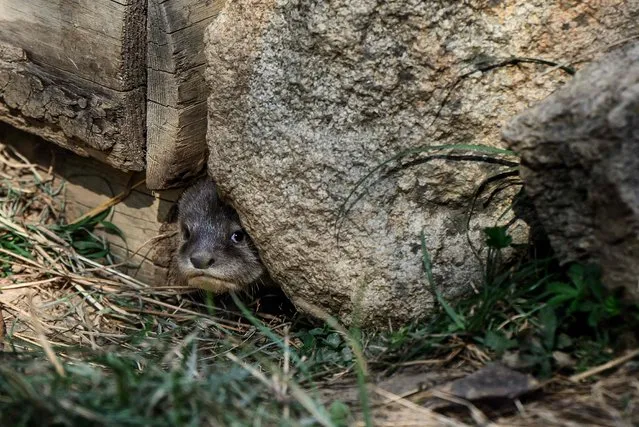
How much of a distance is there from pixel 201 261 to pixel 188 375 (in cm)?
158

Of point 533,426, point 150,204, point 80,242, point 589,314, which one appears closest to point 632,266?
point 589,314

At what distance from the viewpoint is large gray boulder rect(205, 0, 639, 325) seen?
2.91 metres

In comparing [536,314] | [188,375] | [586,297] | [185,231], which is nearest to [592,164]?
[586,297]

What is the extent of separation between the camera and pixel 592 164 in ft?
8.18

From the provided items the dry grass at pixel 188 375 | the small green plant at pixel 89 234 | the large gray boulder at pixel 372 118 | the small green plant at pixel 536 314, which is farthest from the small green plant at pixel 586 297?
the small green plant at pixel 89 234

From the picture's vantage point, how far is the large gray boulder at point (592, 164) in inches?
95.4

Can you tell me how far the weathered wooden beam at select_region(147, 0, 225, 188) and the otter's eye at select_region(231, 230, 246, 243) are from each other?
0.49 m

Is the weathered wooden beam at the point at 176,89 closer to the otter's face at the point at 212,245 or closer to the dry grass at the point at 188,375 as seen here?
the otter's face at the point at 212,245

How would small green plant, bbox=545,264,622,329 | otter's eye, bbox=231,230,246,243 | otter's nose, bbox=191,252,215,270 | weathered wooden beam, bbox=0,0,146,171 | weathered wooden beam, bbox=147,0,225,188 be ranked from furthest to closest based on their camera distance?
otter's eye, bbox=231,230,246,243 < otter's nose, bbox=191,252,215,270 < weathered wooden beam, bbox=0,0,146,171 < weathered wooden beam, bbox=147,0,225,188 < small green plant, bbox=545,264,622,329

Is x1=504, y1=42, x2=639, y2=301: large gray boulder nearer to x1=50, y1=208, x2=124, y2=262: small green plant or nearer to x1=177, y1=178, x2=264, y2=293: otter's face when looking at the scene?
x1=177, y1=178, x2=264, y2=293: otter's face

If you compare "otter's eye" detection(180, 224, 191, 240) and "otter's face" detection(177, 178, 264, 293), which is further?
"otter's eye" detection(180, 224, 191, 240)

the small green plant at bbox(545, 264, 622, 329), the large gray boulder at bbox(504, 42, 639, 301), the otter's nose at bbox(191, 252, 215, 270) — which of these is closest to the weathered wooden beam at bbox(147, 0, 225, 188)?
the otter's nose at bbox(191, 252, 215, 270)

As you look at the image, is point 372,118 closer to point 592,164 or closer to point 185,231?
point 592,164

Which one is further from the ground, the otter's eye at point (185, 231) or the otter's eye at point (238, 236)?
the otter's eye at point (238, 236)
